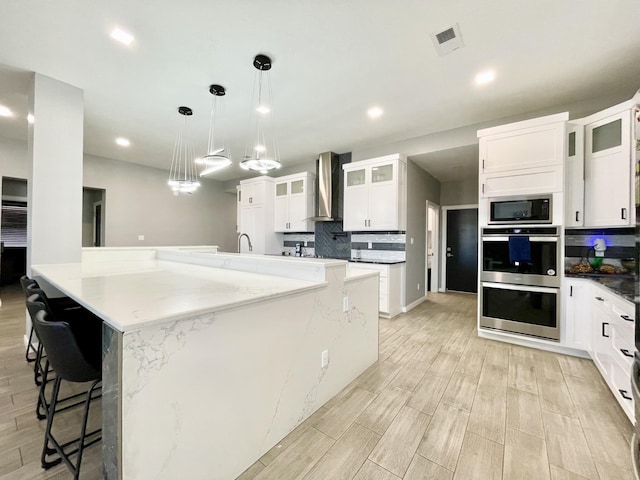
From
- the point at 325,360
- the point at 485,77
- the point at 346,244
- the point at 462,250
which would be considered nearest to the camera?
the point at 325,360

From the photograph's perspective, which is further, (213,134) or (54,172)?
(213,134)

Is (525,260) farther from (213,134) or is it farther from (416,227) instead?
(213,134)

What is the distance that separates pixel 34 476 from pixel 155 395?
1.02 meters

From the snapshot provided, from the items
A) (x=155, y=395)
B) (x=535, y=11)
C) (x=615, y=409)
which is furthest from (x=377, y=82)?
(x=615, y=409)

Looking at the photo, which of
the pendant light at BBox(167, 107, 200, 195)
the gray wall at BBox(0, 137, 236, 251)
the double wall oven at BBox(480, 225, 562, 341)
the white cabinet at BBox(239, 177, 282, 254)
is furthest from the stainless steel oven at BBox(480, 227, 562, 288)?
the gray wall at BBox(0, 137, 236, 251)

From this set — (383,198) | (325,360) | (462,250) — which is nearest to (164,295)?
(325,360)

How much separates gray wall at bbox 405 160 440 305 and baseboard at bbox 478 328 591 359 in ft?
4.63

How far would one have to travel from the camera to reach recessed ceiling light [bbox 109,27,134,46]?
2.13 m

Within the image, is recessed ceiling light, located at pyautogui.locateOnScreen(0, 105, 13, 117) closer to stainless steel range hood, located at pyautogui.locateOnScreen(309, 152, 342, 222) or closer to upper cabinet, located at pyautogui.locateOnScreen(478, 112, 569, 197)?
stainless steel range hood, located at pyautogui.locateOnScreen(309, 152, 342, 222)

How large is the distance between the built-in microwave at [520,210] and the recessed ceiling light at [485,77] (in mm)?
1261

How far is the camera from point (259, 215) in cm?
588

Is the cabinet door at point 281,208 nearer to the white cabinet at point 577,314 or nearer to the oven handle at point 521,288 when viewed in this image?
the oven handle at point 521,288

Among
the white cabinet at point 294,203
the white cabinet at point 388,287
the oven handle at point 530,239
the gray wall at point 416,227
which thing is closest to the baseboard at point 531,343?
the oven handle at point 530,239

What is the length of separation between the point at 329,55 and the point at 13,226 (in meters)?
9.10
